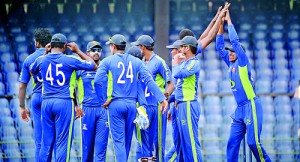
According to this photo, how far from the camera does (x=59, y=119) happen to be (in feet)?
46.4

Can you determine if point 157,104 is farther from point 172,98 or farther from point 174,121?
point 174,121

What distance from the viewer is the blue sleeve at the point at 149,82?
13891 millimetres

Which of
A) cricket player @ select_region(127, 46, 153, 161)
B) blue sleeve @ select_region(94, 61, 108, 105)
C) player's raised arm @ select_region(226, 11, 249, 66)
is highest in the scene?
player's raised arm @ select_region(226, 11, 249, 66)

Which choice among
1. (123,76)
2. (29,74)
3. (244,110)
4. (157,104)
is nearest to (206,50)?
(157,104)

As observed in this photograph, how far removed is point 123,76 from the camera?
14031 mm

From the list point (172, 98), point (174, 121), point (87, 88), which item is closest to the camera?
point (174, 121)

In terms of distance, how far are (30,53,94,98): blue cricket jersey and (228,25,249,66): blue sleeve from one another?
2138 mm

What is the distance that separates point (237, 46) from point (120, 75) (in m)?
1.86

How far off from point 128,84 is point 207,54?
28.5 ft

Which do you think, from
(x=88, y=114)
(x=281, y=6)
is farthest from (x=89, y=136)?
(x=281, y=6)

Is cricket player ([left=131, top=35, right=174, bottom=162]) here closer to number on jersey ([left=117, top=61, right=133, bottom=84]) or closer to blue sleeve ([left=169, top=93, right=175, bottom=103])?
blue sleeve ([left=169, top=93, right=175, bottom=103])

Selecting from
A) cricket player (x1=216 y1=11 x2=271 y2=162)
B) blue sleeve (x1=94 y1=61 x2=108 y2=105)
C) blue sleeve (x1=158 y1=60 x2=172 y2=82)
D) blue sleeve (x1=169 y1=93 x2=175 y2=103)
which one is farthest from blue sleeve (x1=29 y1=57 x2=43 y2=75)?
cricket player (x1=216 y1=11 x2=271 y2=162)

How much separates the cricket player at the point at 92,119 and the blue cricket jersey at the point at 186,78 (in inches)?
54.4

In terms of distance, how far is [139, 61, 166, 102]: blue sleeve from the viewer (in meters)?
13.9
